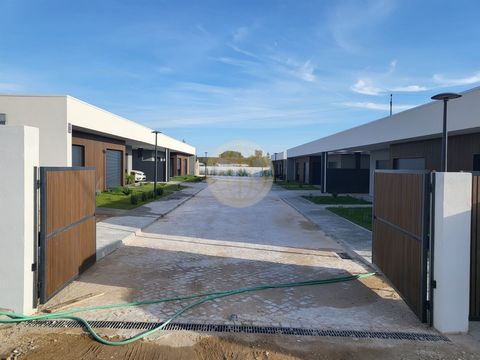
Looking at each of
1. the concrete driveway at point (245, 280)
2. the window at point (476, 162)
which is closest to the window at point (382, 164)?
the window at point (476, 162)

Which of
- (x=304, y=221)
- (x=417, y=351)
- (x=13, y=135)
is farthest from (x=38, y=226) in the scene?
(x=304, y=221)

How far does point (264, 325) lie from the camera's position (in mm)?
5027

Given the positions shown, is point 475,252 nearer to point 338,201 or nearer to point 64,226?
point 64,226

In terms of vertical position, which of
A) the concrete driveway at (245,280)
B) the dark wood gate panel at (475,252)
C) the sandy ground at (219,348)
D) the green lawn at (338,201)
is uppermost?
the dark wood gate panel at (475,252)

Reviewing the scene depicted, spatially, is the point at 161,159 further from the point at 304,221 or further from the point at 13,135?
the point at 13,135

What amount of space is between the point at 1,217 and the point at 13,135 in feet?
3.42

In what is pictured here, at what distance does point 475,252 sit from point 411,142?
13.4 meters

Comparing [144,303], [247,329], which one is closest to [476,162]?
[247,329]

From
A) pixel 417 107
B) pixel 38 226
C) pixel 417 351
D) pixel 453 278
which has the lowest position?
pixel 417 351

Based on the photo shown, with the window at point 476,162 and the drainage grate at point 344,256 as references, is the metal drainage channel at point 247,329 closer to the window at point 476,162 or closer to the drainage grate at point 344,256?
the drainage grate at point 344,256

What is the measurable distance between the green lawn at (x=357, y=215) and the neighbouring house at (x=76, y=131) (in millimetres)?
10827

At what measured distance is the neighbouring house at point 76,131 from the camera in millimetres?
16359

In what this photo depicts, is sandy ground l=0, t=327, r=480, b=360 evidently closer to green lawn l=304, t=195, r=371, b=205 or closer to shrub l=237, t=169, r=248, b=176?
green lawn l=304, t=195, r=371, b=205

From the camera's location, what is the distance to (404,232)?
5.96 meters
